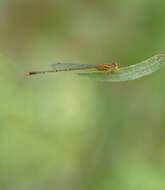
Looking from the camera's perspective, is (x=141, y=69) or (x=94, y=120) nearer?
→ (x=141, y=69)

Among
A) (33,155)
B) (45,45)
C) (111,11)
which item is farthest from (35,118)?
(111,11)

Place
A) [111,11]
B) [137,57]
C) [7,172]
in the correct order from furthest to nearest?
1. [111,11]
2. [137,57]
3. [7,172]

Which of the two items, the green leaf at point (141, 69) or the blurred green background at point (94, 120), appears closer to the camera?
the green leaf at point (141, 69)

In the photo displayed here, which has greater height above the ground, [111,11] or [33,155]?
[111,11]

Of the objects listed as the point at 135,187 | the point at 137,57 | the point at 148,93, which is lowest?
the point at 135,187

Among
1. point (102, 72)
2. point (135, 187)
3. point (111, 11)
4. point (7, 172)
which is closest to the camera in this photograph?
point (102, 72)

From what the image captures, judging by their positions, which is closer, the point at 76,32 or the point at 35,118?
the point at 35,118

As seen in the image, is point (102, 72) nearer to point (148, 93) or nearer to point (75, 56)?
point (148, 93)

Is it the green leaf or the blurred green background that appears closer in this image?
the green leaf
